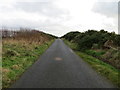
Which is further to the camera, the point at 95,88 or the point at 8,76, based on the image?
the point at 8,76

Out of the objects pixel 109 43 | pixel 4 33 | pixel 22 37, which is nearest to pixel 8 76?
pixel 109 43

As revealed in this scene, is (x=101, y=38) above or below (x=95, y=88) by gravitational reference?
above

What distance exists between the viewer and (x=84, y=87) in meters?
8.00

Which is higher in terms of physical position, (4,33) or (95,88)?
(4,33)

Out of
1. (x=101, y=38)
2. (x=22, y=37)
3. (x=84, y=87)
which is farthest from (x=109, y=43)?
(x=22, y=37)

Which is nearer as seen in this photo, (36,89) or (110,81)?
(36,89)

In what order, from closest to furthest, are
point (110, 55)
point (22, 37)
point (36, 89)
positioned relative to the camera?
point (36, 89) → point (110, 55) → point (22, 37)

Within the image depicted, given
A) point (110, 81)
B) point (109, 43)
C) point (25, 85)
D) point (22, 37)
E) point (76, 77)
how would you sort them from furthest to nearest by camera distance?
1. point (22, 37)
2. point (109, 43)
3. point (76, 77)
4. point (110, 81)
5. point (25, 85)

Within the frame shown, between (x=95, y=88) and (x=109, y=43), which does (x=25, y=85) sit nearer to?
(x=95, y=88)

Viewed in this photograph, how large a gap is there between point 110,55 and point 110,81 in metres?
8.91

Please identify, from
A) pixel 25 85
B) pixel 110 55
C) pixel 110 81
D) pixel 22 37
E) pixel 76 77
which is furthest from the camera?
pixel 22 37

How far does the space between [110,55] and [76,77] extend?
28.7ft

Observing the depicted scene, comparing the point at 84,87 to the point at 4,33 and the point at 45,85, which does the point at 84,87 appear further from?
the point at 4,33

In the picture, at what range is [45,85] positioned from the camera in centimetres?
823
